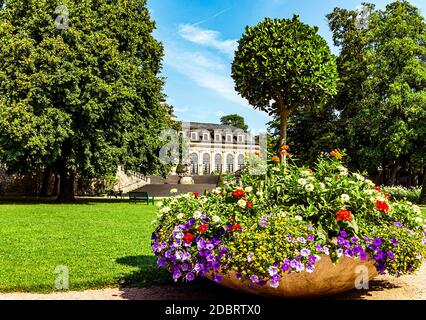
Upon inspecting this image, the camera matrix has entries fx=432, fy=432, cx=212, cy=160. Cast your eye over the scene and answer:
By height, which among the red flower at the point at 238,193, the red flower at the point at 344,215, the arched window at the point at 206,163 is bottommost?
the red flower at the point at 344,215

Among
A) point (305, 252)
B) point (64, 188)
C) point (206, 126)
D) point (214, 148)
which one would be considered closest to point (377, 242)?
point (305, 252)

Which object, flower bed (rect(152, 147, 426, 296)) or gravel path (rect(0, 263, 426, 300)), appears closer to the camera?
flower bed (rect(152, 147, 426, 296))

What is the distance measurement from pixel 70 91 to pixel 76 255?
639 inches

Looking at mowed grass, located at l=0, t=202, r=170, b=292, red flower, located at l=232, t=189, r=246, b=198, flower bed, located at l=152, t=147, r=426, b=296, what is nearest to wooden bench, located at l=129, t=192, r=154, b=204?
mowed grass, located at l=0, t=202, r=170, b=292

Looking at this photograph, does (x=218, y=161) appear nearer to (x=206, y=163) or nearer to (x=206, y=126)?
(x=206, y=163)

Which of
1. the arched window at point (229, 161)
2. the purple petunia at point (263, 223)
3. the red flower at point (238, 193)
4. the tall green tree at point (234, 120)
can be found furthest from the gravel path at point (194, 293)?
the tall green tree at point (234, 120)

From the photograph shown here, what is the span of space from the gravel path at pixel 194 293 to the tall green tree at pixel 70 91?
55.6ft

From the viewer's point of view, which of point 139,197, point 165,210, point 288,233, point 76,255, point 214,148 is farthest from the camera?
point 214,148

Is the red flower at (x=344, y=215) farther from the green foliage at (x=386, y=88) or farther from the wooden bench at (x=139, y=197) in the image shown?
the green foliage at (x=386, y=88)

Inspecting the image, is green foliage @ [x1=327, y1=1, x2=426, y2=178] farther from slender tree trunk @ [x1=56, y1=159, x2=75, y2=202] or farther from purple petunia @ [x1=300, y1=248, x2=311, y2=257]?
purple petunia @ [x1=300, y1=248, x2=311, y2=257]

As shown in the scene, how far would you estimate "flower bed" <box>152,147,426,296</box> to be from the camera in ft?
16.3

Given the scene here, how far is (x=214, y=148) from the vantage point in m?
86.4

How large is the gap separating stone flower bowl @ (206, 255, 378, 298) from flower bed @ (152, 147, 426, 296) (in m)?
0.02

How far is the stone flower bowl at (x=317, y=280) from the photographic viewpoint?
5.06 m
